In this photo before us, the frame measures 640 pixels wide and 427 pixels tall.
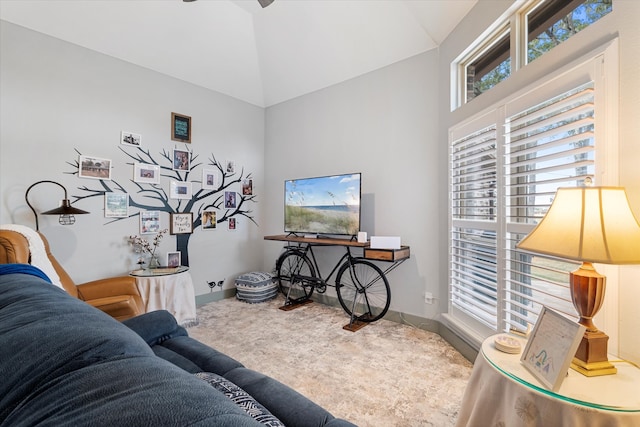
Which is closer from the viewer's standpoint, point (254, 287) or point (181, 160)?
point (181, 160)

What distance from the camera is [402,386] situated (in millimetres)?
2221

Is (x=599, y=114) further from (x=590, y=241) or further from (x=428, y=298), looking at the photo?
(x=428, y=298)

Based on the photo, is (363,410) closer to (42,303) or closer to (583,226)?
(583,226)

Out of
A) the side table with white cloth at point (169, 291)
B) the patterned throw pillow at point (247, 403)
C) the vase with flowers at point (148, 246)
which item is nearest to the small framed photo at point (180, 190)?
the vase with flowers at point (148, 246)

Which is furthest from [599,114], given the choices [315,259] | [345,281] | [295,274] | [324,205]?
[295,274]

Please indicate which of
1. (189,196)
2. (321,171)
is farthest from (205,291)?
(321,171)

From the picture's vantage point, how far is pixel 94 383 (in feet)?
1.75

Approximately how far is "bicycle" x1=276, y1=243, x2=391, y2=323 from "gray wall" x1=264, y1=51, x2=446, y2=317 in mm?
166

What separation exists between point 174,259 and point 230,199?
3.92 feet

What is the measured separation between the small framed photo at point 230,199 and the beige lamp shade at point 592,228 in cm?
407

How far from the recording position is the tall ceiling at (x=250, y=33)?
2.97 meters

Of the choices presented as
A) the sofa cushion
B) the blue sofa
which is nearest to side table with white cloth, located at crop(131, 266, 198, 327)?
the blue sofa

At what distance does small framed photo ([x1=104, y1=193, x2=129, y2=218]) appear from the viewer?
341 cm

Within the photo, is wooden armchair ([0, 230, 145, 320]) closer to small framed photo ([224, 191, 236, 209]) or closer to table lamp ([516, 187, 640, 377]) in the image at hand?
small framed photo ([224, 191, 236, 209])
